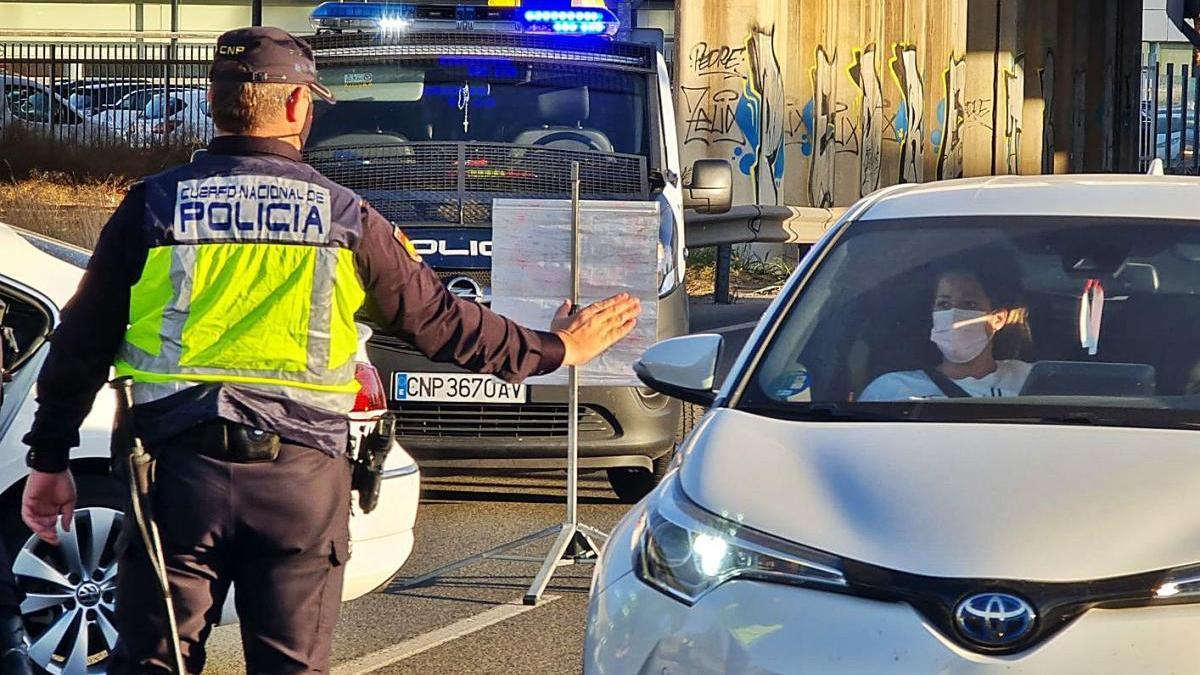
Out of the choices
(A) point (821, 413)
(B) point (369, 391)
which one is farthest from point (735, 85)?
(A) point (821, 413)

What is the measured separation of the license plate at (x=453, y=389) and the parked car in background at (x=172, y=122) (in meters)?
15.8

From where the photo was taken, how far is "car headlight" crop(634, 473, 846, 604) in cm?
383

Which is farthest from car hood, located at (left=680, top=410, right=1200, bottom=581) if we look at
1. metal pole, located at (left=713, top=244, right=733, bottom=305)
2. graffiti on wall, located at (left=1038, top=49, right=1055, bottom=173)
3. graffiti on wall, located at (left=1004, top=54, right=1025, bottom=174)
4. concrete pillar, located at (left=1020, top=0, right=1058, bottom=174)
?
graffiti on wall, located at (left=1038, top=49, right=1055, bottom=173)

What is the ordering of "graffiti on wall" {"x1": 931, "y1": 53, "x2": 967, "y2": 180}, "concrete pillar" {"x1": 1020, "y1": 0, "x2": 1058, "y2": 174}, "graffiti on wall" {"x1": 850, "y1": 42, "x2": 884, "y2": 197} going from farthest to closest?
"concrete pillar" {"x1": 1020, "y1": 0, "x2": 1058, "y2": 174} < "graffiti on wall" {"x1": 931, "y1": 53, "x2": 967, "y2": 180} < "graffiti on wall" {"x1": 850, "y1": 42, "x2": 884, "y2": 197}

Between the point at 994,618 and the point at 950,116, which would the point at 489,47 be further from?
the point at 950,116

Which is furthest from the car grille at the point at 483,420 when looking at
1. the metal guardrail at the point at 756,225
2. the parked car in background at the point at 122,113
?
the parked car in background at the point at 122,113

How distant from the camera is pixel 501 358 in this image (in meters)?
4.20

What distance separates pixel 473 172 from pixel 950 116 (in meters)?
14.8

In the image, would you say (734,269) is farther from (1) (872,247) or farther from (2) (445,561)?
(1) (872,247)

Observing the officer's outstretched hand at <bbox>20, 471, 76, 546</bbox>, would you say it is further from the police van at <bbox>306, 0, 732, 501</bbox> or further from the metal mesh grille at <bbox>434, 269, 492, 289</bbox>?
the metal mesh grille at <bbox>434, 269, 492, 289</bbox>

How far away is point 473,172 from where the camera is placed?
31.6 feet

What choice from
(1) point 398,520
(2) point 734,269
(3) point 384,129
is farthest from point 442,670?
(2) point 734,269

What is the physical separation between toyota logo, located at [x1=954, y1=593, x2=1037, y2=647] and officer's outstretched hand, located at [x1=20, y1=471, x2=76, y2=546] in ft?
5.91

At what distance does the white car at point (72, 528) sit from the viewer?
5.57m
